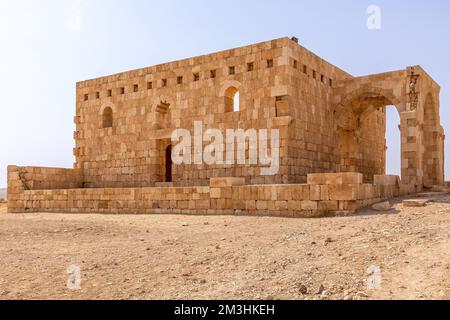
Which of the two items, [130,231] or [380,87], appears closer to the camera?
[130,231]

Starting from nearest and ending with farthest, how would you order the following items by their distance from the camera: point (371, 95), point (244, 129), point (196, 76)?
1. point (244, 129)
2. point (371, 95)
3. point (196, 76)

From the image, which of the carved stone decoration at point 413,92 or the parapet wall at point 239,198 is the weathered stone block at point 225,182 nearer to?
the parapet wall at point 239,198

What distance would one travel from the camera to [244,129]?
13.7 meters

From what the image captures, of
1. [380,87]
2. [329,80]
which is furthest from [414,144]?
[329,80]

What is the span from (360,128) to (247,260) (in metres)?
11.8

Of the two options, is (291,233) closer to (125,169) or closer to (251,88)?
(251,88)

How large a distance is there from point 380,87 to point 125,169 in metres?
9.55

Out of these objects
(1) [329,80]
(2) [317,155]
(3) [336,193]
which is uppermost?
(1) [329,80]

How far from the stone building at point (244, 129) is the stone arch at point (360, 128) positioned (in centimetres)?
4

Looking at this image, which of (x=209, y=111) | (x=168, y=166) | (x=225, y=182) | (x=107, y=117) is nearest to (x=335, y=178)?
(x=225, y=182)

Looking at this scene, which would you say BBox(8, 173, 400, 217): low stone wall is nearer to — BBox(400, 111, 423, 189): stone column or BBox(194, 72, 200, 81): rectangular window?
BBox(400, 111, 423, 189): stone column

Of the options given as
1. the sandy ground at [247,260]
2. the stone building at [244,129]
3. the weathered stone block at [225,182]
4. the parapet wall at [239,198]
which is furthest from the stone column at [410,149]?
the weathered stone block at [225,182]

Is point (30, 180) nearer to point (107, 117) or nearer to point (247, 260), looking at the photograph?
point (107, 117)

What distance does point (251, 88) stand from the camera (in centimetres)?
1370
